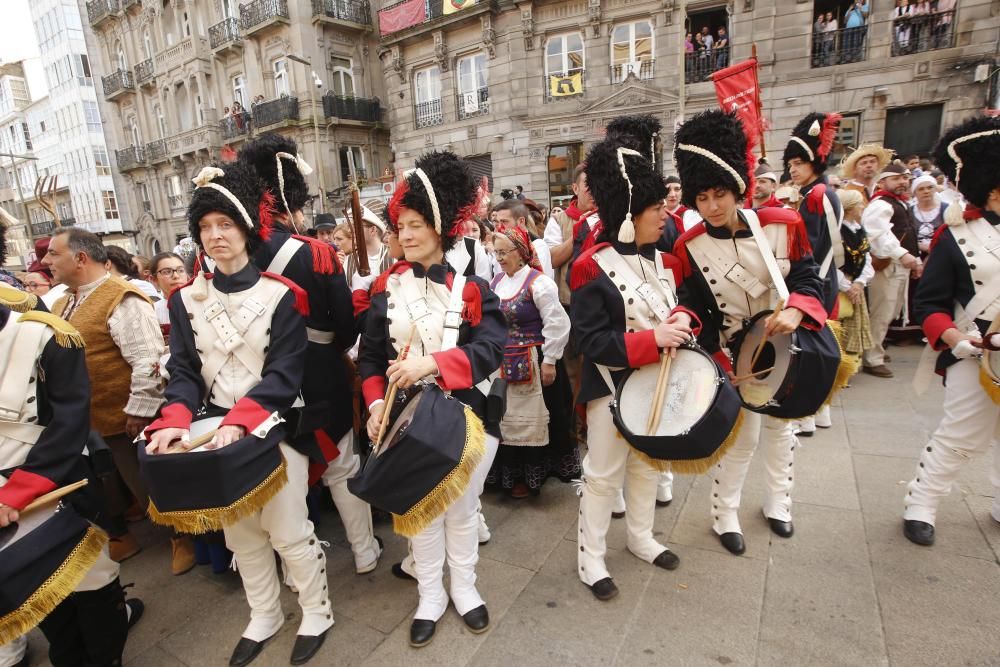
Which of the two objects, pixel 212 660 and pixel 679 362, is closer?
pixel 679 362

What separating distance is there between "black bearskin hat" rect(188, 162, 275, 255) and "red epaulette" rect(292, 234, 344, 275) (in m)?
0.29

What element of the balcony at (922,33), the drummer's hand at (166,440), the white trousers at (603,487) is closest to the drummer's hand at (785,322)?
the white trousers at (603,487)

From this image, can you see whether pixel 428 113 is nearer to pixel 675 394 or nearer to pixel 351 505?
pixel 351 505

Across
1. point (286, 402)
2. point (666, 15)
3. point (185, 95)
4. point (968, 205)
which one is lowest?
point (286, 402)

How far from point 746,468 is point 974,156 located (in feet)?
6.79

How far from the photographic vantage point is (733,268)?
275cm

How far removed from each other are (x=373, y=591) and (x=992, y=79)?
17.2m

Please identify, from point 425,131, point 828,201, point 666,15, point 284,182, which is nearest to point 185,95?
point 425,131

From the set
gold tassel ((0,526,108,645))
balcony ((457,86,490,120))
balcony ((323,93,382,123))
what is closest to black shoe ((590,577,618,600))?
gold tassel ((0,526,108,645))

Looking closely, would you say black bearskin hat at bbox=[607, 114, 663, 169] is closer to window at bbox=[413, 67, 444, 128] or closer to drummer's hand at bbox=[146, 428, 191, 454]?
drummer's hand at bbox=[146, 428, 191, 454]

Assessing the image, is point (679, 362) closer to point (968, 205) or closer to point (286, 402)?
point (286, 402)

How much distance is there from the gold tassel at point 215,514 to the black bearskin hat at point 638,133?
7.61ft

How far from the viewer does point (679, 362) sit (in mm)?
2365

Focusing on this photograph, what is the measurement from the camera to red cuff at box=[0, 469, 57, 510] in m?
1.99
